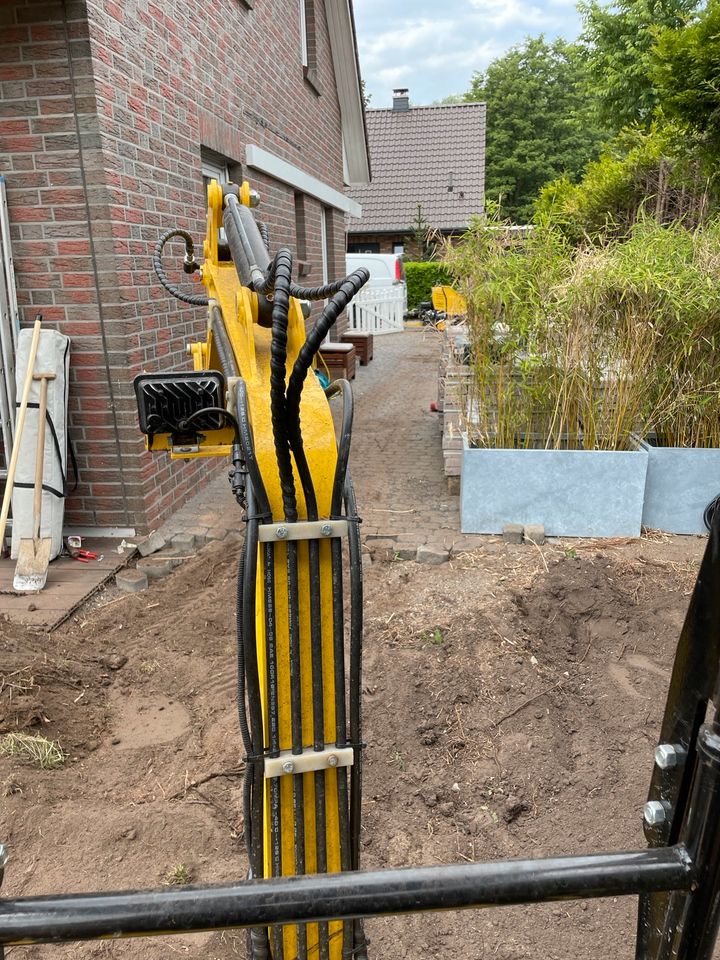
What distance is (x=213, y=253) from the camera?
2434mm

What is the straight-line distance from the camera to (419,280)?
20.5 metres

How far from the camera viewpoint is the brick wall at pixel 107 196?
3.92m

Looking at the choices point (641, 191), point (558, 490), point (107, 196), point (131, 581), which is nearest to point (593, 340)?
point (558, 490)

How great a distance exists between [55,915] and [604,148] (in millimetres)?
13512

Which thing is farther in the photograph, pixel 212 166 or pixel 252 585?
pixel 212 166

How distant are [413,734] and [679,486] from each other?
2.67 meters

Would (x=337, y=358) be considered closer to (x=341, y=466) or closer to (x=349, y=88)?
(x=349, y=88)

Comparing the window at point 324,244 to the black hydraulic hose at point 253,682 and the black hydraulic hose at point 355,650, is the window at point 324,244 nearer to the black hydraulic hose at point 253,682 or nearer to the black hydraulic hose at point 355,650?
the black hydraulic hose at point 355,650

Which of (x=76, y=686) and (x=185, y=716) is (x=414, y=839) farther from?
(x=76, y=686)

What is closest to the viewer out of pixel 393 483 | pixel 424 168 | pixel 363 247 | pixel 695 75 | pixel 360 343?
pixel 695 75

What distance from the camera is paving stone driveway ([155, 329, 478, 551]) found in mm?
4652

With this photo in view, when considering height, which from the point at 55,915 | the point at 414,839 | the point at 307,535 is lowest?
the point at 414,839

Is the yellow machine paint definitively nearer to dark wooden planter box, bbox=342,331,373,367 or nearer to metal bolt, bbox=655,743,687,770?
metal bolt, bbox=655,743,687,770

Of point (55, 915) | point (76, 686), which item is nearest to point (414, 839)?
point (76, 686)
